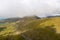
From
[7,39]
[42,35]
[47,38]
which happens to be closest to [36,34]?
[42,35]

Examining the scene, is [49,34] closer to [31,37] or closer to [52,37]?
[52,37]

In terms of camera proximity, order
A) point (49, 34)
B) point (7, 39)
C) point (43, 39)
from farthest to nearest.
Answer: point (7, 39) → point (49, 34) → point (43, 39)

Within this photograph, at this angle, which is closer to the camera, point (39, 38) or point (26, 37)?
point (39, 38)

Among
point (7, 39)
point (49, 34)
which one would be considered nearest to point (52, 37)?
point (49, 34)

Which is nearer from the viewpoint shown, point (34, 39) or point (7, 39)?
point (34, 39)

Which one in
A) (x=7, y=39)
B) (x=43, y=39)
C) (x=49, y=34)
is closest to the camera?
(x=43, y=39)

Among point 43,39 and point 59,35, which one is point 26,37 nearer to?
point 43,39

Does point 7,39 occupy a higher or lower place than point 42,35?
lower

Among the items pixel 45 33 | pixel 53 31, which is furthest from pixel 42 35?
pixel 53 31

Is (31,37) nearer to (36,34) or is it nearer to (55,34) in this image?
(36,34)
